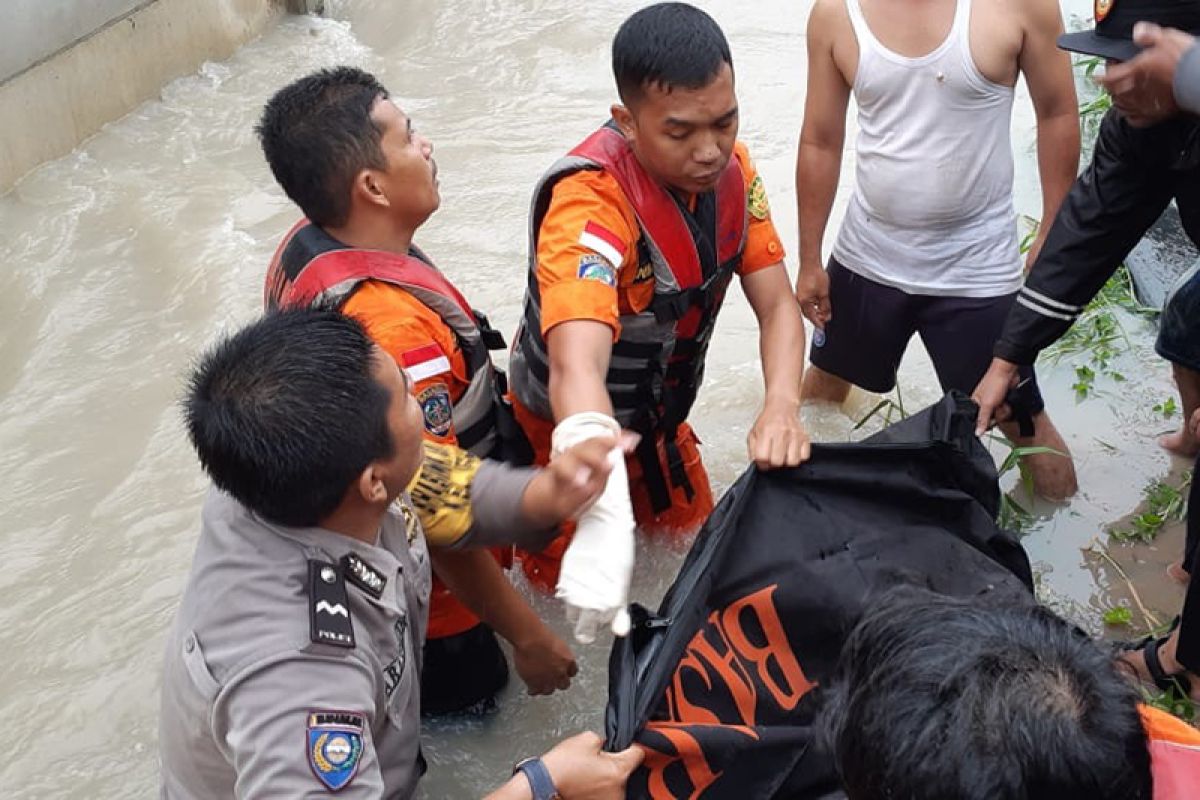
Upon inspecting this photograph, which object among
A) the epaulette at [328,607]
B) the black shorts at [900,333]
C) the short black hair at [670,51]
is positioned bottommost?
the black shorts at [900,333]

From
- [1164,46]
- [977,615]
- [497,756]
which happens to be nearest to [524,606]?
[497,756]

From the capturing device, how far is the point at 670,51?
2113mm

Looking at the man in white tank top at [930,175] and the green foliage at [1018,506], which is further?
the green foliage at [1018,506]

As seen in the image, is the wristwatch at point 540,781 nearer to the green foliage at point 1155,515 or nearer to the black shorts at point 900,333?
the black shorts at point 900,333

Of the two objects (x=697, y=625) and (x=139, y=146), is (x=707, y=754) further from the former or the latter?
(x=139, y=146)

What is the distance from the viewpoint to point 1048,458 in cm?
307

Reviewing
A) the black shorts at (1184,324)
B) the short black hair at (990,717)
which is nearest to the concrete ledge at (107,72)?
the black shorts at (1184,324)

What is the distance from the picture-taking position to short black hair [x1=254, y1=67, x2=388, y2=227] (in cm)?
213

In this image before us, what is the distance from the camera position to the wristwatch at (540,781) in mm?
1625

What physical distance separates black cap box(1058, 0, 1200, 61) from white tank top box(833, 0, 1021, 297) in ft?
1.12

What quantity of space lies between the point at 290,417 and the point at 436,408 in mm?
534

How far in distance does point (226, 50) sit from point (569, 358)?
17.2 feet

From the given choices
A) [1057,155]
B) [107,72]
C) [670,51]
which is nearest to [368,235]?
[670,51]

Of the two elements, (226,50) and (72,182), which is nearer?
(72,182)
